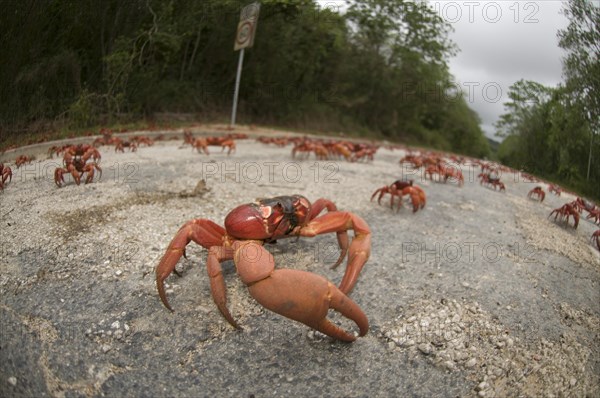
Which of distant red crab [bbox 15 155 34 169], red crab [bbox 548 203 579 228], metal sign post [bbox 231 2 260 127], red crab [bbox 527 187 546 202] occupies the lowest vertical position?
distant red crab [bbox 15 155 34 169]

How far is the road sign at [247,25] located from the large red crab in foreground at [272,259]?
39.9ft

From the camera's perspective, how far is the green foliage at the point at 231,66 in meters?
2.50

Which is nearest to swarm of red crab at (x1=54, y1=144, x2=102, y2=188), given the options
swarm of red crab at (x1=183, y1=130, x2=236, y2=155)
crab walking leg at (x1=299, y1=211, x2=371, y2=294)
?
crab walking leg at (x1=299, y1=211, x2=371, y2=294)

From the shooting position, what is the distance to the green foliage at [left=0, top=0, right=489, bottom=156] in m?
2.50

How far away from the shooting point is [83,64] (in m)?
4.34

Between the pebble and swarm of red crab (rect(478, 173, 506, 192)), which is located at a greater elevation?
swarm of red crab (rect(478, 173, 506, 192))

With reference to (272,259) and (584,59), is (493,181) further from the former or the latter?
(272,259)

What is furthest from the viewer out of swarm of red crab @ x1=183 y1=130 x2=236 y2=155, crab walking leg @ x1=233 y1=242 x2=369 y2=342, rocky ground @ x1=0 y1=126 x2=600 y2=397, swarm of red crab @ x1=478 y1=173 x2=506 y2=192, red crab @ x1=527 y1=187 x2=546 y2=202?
swarm of red crab @ x1=183 y1=130 x2=236 y2=155

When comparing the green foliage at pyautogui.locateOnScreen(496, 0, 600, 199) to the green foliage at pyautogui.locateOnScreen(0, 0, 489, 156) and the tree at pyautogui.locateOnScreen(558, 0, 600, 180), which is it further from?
the green foliage at pyautogui.locateOnScreen(0, 0, 489, 156)

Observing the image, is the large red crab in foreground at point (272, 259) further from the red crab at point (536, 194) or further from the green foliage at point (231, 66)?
the red crab at point (536, 194)

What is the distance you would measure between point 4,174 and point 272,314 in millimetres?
2010

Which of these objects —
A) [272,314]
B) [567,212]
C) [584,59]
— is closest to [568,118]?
[584,59]

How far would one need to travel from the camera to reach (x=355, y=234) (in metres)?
2.65

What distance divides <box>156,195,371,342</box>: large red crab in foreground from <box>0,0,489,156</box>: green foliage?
1299 mm
